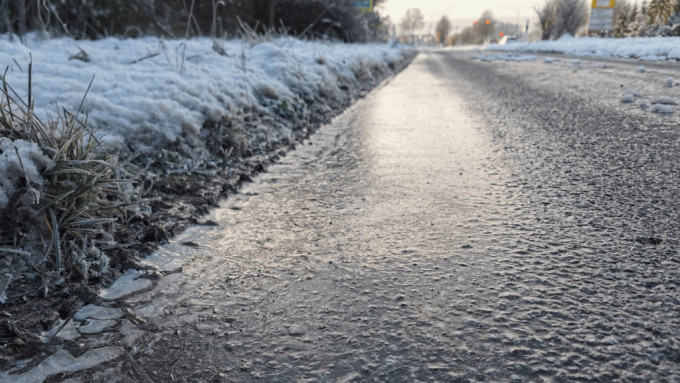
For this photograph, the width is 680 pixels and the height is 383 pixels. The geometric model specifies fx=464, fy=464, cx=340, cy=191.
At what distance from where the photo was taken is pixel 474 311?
1.21 metres

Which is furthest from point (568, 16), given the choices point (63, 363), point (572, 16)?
point (63, 363)

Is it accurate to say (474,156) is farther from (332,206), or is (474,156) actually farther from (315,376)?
(315,376)

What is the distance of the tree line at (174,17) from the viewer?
549cm

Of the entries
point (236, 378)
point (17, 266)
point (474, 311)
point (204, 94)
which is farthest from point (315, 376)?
point (204, 94)

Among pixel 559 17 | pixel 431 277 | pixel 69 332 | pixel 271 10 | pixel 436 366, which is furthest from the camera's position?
pixel 559 17

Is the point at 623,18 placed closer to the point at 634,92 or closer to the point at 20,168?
the point at 634,92

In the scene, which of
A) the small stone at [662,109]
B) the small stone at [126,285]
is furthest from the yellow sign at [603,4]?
the small stone at [126,285]

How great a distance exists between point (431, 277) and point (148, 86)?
2.43 metres

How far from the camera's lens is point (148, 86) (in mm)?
3031

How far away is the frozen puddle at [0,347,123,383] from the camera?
99cm

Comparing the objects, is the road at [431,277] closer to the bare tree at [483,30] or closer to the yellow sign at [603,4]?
the yellow sign at [603,4]

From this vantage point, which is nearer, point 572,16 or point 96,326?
point 96,326

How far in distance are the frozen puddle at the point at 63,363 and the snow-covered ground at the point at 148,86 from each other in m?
0.84

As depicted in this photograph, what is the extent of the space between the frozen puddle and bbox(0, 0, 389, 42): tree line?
2774 mm
